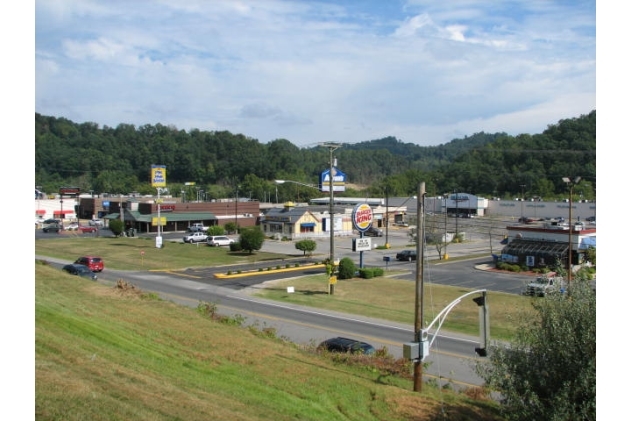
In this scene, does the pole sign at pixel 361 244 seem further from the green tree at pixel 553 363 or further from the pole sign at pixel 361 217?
the green tree at pixel 553 363

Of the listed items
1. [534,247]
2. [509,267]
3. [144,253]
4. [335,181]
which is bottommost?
[509,267]

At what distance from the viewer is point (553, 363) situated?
14219mm

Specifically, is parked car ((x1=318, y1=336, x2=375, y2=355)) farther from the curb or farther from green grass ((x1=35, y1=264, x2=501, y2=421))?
the curb

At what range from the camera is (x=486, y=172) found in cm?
13812

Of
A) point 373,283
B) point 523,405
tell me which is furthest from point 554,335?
point 373,283

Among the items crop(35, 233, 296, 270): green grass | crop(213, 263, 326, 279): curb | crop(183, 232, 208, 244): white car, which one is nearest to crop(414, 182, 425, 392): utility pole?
crop(213, 263, 326, 279): curb

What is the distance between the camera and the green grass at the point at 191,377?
13.0 m

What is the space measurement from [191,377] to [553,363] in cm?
992

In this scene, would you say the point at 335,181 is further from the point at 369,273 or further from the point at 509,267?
the point at 509,267

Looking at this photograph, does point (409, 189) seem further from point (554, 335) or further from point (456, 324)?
point (554, 335)

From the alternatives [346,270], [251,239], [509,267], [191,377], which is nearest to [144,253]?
[251,239]

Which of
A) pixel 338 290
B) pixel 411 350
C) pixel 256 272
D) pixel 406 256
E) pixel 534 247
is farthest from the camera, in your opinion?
pixel 406 256

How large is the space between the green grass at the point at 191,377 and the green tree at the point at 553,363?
2.89 meters

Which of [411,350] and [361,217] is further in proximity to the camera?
[361,217]
